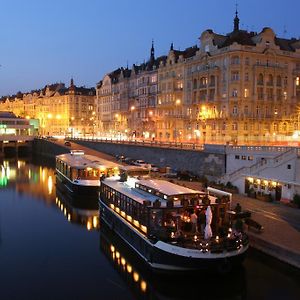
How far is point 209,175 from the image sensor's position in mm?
52062

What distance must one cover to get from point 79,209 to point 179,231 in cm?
2119

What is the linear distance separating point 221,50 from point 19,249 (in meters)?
52.5

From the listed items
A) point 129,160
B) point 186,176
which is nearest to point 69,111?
point 129,160

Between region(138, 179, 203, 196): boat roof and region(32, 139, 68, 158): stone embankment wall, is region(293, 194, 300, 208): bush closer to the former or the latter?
region(138, 179, 203, 196): boat roof

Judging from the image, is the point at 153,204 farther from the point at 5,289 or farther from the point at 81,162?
the point at 81,162

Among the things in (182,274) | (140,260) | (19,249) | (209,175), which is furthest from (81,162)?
(182,274)

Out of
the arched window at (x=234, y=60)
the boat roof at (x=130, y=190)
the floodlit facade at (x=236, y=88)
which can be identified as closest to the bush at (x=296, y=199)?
the boat roof at (x=130, y=190)

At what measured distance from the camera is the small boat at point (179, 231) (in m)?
22.7

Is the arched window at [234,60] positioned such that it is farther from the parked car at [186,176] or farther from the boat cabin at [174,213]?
the boat cabin at [174,213]

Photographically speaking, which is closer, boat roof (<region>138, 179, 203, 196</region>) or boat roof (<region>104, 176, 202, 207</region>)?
boat roof (<region>138, 179, 203, 196</region>)

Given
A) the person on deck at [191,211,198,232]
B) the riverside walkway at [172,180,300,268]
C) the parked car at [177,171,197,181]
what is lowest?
the riverside walkway at [172,180,300,268]

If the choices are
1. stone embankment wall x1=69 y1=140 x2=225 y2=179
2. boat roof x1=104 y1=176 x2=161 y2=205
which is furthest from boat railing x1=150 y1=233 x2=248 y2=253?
stone embankment wall x1=69 y1=140 x2=225 y2=179

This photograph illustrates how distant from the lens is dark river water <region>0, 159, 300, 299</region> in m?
22.5

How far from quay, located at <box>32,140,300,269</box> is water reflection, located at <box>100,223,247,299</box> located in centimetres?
220
